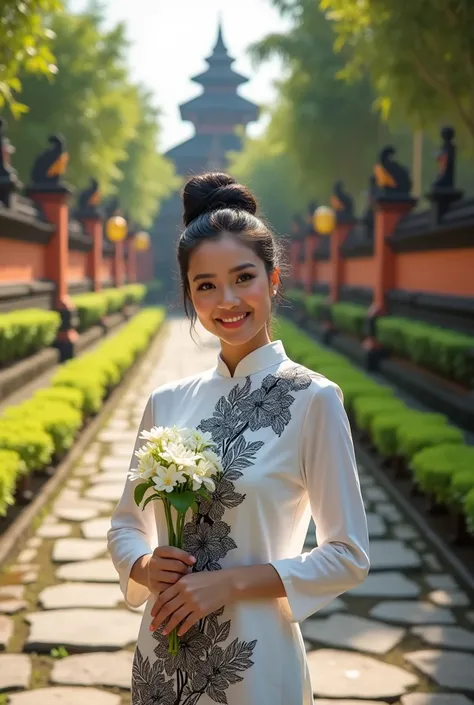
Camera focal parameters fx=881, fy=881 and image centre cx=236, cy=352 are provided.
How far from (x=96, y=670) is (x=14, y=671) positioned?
0.31 metres

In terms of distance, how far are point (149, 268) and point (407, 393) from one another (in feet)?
103

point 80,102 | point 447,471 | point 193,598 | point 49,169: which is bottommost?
point 447,471

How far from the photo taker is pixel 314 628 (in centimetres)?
386

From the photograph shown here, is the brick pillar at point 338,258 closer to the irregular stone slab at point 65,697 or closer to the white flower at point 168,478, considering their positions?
the irregular stone slab at point 65,697

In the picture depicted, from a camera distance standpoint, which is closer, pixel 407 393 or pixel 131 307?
pixel 407 393

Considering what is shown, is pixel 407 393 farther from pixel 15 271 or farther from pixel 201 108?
pixel 201 108

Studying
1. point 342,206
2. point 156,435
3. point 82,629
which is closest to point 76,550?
point 82,629

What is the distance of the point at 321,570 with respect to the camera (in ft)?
5.42

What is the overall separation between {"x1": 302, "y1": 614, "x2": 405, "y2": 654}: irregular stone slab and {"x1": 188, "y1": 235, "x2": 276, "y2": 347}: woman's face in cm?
225

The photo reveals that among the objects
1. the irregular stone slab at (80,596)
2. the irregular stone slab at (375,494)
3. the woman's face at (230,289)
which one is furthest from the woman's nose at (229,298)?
the irregular stone slab at (375,494)

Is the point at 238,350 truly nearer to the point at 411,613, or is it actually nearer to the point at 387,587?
the point at 411,613

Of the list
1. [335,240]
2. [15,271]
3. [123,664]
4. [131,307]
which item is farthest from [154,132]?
[123,664]

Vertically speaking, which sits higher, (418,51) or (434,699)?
(418,51)

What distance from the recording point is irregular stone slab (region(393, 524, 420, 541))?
516 centimetres
